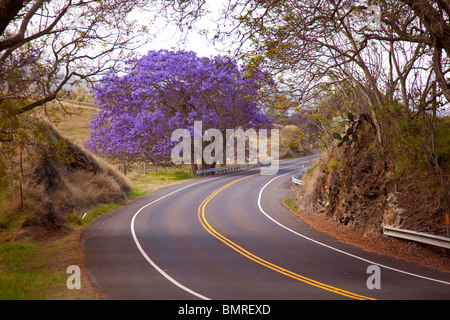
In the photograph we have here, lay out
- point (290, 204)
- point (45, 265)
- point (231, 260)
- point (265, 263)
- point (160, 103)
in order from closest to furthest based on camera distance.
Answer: point (45, 265) → point (265, 263) → point (231, 260) → point (290, 204) → point (160, 103)

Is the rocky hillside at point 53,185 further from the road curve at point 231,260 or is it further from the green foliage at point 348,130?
the green foliage at point 348,130

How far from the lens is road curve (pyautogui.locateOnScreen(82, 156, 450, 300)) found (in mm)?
10719

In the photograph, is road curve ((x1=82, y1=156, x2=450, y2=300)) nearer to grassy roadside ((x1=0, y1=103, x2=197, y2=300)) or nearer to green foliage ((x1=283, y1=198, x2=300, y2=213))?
grassy roadside ((x1=0, y1=103, x2=197, y2=300))

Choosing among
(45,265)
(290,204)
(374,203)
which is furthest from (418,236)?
(290,204)

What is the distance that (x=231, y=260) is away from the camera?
14547mm

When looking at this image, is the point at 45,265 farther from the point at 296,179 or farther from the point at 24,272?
the point at 296,179

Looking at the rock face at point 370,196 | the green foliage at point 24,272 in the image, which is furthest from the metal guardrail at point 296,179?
the green foliage at point 24,272

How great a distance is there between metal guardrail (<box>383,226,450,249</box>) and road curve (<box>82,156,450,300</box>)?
122cm

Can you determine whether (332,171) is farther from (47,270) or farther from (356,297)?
(47,270)

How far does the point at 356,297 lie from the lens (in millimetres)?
10039

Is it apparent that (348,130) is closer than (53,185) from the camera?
Yes

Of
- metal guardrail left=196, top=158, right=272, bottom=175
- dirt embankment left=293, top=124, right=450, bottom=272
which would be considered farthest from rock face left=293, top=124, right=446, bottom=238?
metal guardrail left=196, top=158, right=272, bottom=175

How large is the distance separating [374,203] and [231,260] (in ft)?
25.8
